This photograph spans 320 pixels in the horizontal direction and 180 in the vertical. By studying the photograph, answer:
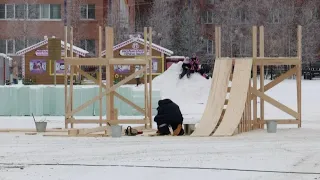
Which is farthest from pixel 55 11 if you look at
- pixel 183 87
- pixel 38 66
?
pixel 183 87

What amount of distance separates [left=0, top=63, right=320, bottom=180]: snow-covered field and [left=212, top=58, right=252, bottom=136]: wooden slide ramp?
1.75ft

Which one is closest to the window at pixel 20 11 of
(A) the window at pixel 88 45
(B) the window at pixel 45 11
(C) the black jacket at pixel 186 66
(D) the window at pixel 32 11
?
(D) the window at pixel 32 11

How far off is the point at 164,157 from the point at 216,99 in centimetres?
733

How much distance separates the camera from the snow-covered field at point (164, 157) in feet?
39.3

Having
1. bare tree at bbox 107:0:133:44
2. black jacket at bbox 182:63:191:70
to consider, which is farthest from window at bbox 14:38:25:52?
black jacket at bbox 182:63:191:70

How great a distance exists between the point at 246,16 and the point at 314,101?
138 feet

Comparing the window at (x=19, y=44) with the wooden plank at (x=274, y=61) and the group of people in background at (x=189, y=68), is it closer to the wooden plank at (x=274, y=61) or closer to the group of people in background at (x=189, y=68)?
the group of people in background at (x=189, y=68)

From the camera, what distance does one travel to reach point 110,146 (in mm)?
16203

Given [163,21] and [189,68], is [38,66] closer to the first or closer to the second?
[189,68]

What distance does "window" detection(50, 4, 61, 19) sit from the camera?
75.6 meters

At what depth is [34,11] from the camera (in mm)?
75062

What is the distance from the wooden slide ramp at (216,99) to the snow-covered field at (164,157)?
1.05 m

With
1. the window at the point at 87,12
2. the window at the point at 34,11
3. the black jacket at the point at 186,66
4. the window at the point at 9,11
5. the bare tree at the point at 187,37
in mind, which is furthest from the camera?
the window at the point at 87,12

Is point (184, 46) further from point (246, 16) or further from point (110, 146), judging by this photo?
point (110, 146)
